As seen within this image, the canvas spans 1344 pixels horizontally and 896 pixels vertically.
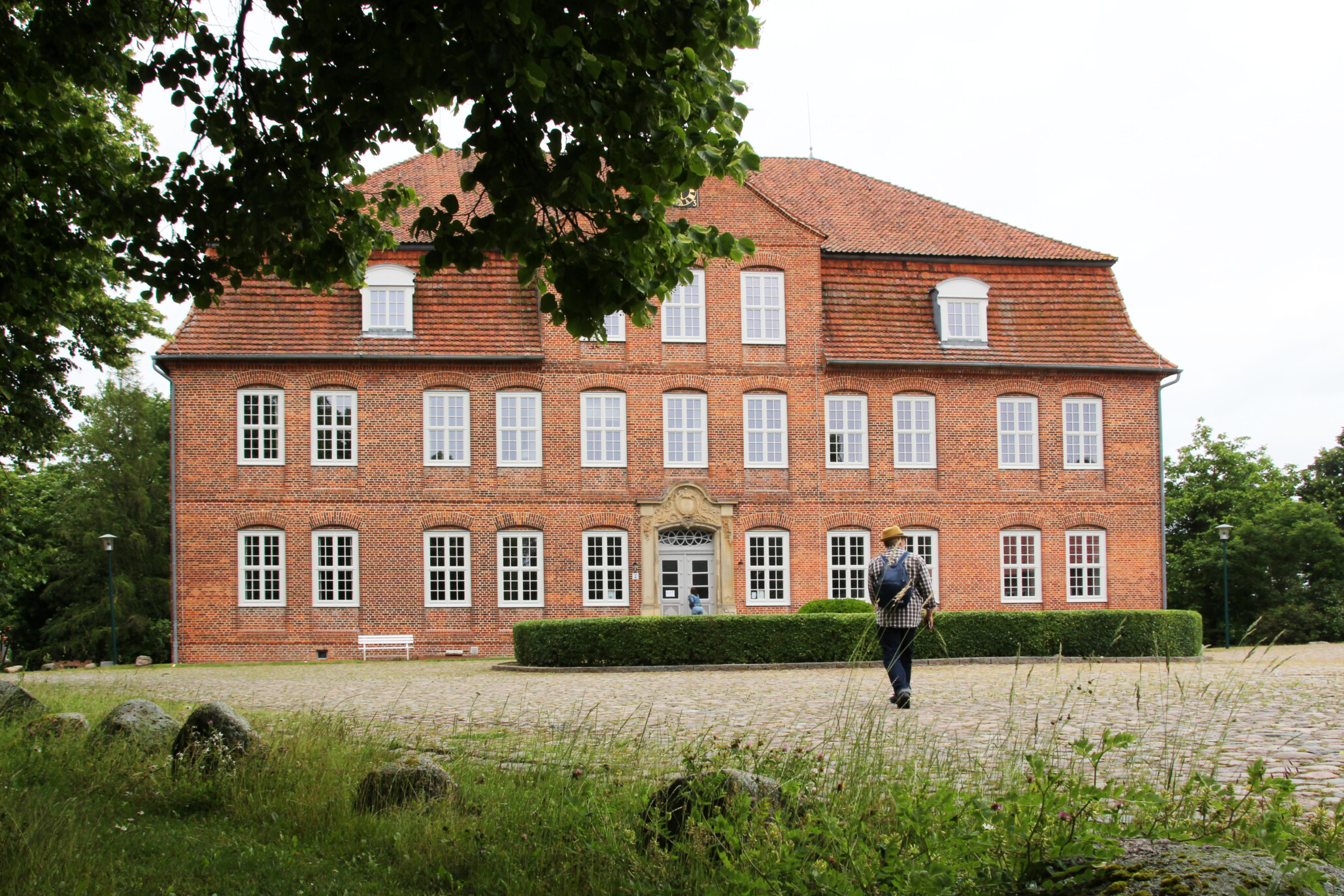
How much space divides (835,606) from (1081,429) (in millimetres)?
10049

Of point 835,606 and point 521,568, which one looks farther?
point 521,568

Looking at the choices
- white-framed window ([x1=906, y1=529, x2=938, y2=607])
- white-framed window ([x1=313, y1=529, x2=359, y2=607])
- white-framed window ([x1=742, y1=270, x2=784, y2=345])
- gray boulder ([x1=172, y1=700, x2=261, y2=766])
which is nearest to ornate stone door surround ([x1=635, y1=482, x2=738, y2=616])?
white-framed window ([x1=742, y1=270, x2=784, y2=345])

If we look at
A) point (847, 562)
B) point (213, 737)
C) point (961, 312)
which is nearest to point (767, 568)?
point (847, 562)

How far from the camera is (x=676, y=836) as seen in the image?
463 centimetres

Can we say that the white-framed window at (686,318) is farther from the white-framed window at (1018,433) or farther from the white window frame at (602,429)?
the white-framed window at (1018,433)

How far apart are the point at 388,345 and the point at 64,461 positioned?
34.2 meters

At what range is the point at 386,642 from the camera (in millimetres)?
25641

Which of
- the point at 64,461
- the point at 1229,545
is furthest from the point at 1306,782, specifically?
the point at 64,461

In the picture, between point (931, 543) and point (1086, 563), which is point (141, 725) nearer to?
point (931, 543)

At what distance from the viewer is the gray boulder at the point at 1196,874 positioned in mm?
3002

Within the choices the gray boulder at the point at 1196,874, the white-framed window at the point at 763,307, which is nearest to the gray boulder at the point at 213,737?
the gray boulder at the point at 1196,874

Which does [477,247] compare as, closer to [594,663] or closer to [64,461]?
[594,663]

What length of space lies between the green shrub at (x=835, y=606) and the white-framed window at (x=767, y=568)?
15.1 ft

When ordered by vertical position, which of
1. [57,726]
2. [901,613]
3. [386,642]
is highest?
[901,613]
